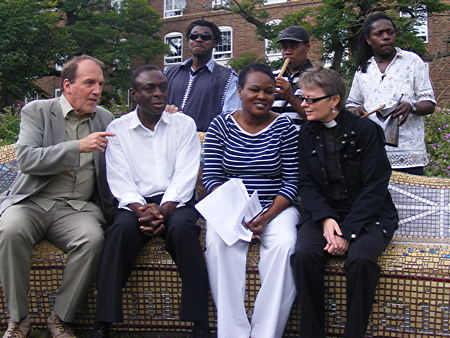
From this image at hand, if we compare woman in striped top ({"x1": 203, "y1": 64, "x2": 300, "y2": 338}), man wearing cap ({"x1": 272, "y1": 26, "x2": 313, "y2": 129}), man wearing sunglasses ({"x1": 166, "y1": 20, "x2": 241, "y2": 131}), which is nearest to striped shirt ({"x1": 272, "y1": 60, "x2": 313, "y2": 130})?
man wearing cap ({"x1": 272, "y1": 26, "x2": 313, "y2": 129})

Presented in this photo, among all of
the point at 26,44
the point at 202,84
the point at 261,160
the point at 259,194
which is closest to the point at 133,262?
the point at 259,194

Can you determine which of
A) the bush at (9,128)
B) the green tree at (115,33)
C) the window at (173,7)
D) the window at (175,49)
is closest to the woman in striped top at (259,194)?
the bush at (9,128)

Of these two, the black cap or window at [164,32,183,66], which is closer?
the black cap

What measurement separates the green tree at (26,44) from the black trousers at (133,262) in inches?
862

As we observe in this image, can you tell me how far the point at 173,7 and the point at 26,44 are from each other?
1063 centimetres

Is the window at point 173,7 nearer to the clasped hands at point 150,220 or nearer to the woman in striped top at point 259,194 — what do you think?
the woman in striped top at point 259,194

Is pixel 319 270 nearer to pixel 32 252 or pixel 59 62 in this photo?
pixel 32 252

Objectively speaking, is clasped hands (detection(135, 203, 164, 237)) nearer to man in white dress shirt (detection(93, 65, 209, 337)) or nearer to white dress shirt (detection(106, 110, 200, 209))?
man in white dress shirt (detection(93, 65, 209, 337))

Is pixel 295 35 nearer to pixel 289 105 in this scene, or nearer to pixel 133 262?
pixel 289 105

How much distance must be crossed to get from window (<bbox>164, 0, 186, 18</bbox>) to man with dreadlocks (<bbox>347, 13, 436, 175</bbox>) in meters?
28.4

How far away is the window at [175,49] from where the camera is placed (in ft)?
101

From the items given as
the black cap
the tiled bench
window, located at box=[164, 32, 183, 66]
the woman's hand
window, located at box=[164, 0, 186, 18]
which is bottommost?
the tiled bench

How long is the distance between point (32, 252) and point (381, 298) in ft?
7.42

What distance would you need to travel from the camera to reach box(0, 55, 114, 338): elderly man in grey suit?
338cm
